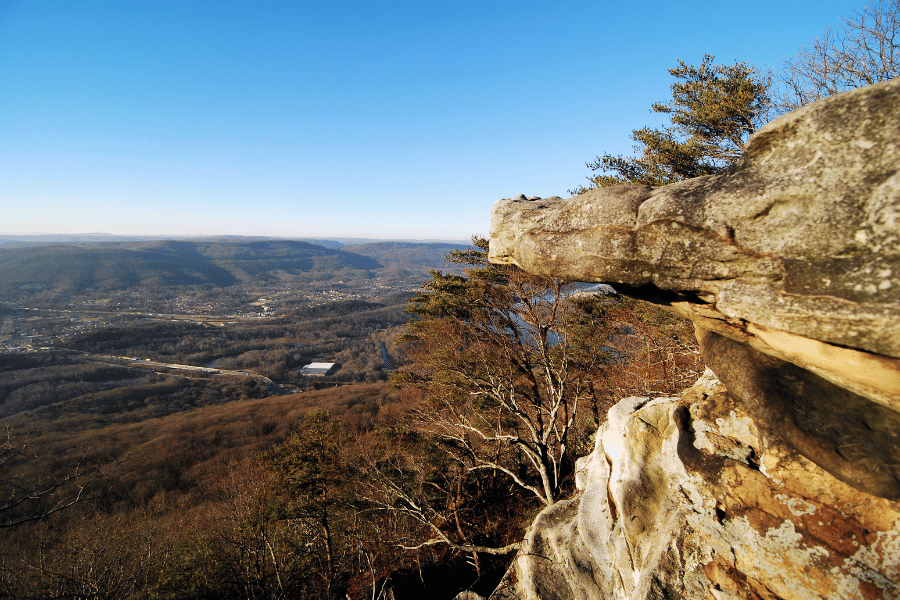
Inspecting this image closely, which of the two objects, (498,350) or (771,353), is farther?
(498,350)

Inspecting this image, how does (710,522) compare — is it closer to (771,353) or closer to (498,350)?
(771,353)

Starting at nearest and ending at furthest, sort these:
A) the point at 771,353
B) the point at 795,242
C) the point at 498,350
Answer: the point at 795,242
the point at 771,353
the point at 498,350

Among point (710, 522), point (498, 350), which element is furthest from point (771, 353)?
point (498, 350)

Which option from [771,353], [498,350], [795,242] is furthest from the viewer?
[498,350]

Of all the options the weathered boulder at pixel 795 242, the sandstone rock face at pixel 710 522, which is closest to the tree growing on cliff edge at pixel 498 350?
the sandstone rock face at pixel 710 522

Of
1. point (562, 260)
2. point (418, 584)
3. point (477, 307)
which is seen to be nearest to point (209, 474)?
point (418, 584)

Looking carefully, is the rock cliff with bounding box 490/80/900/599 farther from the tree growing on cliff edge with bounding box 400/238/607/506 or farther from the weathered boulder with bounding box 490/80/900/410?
the tree growing on cliff edge with bounding box 400/238/607/506

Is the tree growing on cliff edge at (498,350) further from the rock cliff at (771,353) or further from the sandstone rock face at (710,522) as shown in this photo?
the rock cliff at (771,353)
